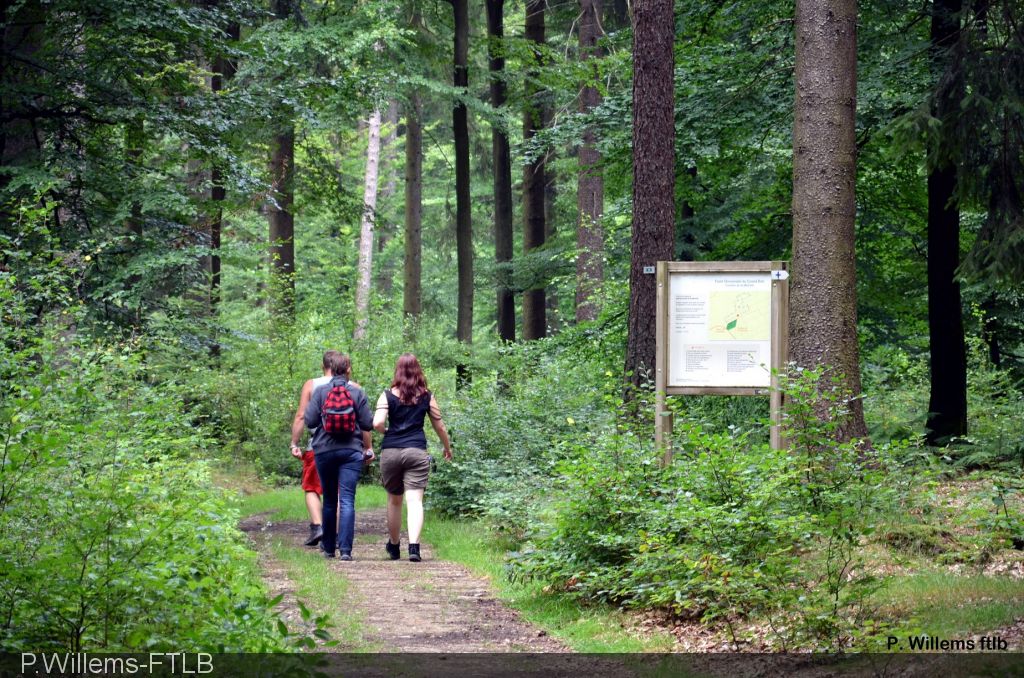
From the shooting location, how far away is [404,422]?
10.9m

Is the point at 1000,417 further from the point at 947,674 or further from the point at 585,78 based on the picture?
the point at 585,78

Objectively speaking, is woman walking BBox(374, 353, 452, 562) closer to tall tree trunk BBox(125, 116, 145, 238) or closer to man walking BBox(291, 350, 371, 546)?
man walking BBox(291, 350, 371, 546)

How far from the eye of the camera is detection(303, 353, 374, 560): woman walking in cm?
1070

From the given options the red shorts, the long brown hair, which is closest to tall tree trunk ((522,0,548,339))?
the red shorts

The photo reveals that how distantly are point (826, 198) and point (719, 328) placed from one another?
1.46m

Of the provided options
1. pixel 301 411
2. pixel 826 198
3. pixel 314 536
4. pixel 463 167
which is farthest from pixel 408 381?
pixel 463 167

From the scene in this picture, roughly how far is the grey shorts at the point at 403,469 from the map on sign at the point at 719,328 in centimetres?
279

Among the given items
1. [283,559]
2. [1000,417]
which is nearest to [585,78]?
[1000,417]

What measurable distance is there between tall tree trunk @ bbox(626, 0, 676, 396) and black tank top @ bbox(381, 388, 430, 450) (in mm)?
2115

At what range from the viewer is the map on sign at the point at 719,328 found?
9.54 meters

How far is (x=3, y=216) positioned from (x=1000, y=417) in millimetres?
12159

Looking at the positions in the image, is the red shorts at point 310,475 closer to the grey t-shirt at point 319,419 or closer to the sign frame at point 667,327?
the grey t-shirt at point 319,419

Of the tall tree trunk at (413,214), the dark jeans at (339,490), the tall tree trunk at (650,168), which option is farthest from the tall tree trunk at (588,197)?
the dark jeans at (339,490)

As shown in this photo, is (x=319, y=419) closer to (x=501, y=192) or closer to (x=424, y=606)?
(x=424, y=606)
